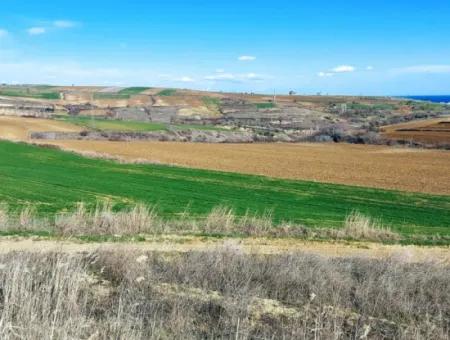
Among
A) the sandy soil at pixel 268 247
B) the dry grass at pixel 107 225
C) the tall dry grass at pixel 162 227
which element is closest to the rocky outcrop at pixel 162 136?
the tall dry grass at pixel 162 227

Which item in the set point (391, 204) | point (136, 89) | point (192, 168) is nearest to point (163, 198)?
point (391, 204)

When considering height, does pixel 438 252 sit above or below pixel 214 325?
below

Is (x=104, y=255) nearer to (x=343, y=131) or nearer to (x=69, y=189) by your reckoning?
(x=69, y=189)

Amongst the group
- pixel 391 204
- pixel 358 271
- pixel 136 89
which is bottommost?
pixel 391 204

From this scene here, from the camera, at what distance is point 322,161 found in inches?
2405

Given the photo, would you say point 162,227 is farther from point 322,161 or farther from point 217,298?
point 322,161

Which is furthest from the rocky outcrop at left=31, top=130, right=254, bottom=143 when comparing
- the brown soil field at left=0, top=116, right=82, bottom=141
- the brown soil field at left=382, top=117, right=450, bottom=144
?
the brown soil field at left=382, top=117, right=450, bottom=144

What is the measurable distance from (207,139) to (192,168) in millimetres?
41733

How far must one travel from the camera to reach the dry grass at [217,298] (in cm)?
778

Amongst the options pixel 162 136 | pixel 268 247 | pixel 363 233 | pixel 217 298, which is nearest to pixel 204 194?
pixel 363 233

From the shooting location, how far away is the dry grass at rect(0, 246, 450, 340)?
7.78 meters

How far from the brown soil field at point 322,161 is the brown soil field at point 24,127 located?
40.7 feet

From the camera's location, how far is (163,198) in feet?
102

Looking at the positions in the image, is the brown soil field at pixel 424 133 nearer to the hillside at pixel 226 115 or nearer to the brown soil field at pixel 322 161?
the hillside at pixel 226 115
